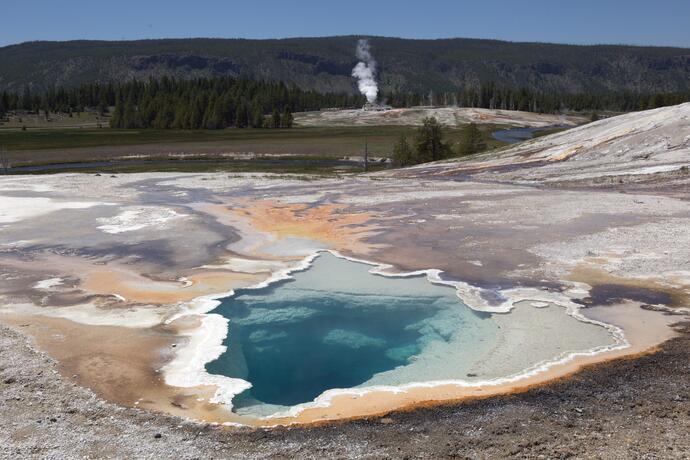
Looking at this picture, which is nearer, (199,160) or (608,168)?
(608,168)

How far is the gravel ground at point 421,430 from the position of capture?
350 inches

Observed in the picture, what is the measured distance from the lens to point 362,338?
563 inches

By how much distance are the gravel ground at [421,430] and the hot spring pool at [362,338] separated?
1359 millimetres

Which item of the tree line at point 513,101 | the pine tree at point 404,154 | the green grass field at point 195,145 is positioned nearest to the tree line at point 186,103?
the green grass field at point 195,145

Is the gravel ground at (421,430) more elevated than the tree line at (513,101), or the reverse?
the tree line at (513,101)

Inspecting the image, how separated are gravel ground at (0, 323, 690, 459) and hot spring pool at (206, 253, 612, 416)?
53.5 inches

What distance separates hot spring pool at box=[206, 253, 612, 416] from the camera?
11.9 m

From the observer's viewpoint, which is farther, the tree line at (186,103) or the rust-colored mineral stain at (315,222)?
the tree line at (186,103)

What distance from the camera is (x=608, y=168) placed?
39.1 meters

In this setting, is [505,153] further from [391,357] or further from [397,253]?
[391,357]

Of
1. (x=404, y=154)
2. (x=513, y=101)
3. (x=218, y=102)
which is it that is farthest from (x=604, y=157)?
(x=513, y=101)

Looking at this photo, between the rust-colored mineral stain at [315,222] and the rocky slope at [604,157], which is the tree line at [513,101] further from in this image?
the rust-colored mineral stain at [315,222]

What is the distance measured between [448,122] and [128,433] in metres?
127

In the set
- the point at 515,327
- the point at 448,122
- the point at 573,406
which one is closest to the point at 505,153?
the point at 515,327
